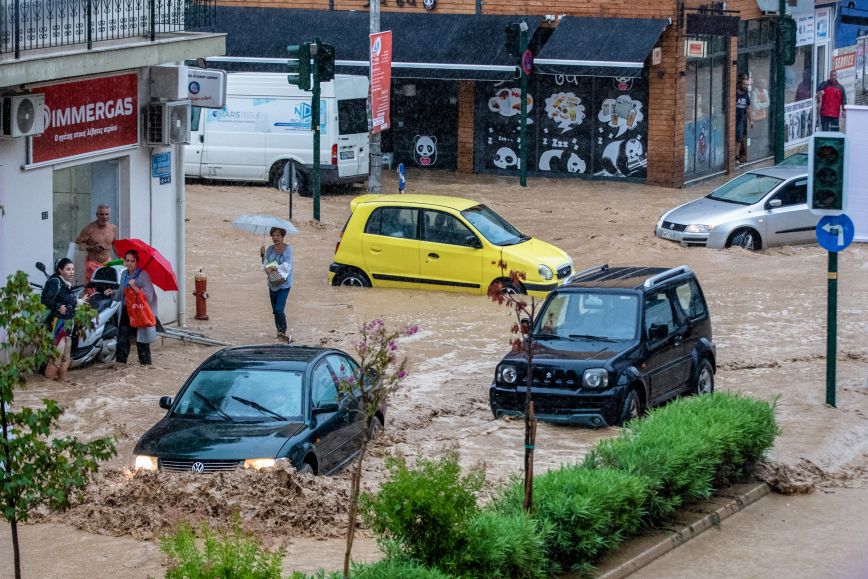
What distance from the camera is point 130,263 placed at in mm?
16438

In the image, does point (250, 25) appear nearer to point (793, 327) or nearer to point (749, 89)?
point (749, 89)

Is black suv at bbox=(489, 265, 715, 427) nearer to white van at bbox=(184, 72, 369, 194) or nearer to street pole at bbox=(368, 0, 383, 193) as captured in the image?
street pole at bbox=(368, 0, 383, 193)

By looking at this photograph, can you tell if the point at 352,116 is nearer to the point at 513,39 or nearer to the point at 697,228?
the point at 513,39

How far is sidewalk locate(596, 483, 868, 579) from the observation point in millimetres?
10477

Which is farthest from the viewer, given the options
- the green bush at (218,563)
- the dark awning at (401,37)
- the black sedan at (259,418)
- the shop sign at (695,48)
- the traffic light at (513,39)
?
the dark awning at (401,37)

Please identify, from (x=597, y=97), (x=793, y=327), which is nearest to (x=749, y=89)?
(x=597, y=97)

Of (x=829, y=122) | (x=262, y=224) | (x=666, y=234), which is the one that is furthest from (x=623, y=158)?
(x=262, y=224)

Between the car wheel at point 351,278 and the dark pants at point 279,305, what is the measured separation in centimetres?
286

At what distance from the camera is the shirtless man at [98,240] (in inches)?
683

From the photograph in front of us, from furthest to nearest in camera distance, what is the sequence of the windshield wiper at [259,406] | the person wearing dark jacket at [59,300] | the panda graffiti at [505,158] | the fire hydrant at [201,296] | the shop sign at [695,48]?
the panda graffiti at [505,158] < the shop sign at [695,48] < the fire hydrant at [201,296] < the person wearing dark jacket at [59,300] < the windshield wiper at [259,406]

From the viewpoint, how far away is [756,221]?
25000mm

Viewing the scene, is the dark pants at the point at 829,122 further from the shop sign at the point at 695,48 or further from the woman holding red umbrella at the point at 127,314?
the woman holding red umbrella at the point at 127,314

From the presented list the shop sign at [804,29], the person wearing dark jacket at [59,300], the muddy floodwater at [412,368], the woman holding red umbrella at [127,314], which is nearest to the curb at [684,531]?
the muddy floodwater at [412,368]

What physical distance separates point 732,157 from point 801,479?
78.5 ft
